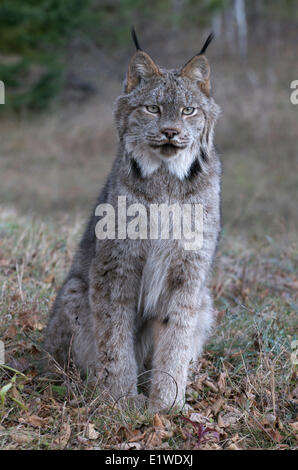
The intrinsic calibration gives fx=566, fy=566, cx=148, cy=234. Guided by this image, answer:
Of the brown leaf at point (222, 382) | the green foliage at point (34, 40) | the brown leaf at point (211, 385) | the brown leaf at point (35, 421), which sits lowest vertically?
the brown leaf at point (35, 421)

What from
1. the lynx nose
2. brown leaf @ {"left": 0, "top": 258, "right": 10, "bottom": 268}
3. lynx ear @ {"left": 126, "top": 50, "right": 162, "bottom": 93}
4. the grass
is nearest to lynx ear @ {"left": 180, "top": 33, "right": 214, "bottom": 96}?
lynx ear @ {"left": 126, "top": 50, "right": 162, "bottom": 93}

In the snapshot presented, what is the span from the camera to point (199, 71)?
362 cm

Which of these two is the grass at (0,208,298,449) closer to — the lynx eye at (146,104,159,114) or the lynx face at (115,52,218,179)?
the lynx face at (115,52,218,179)

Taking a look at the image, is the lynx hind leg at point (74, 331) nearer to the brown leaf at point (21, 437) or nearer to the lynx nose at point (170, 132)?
the brown leaf at point (21, 437)

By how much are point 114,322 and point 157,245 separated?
0.57 meters

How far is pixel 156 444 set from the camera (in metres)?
3.15

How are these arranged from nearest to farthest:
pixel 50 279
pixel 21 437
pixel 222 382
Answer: pixel 21 437
pixel 222 382
pixel 50 279

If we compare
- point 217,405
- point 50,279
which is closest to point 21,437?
point 217,405

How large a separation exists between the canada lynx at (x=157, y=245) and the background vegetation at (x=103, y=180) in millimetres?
299

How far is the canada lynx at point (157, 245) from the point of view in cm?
347

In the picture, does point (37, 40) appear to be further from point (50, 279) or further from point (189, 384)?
point (189, 384)

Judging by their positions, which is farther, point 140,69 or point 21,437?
point 140,69

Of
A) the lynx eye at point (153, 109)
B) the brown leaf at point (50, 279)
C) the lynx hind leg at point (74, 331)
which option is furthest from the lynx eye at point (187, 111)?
the brown leaf at point (50, 279)

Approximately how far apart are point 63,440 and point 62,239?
3094 mm
